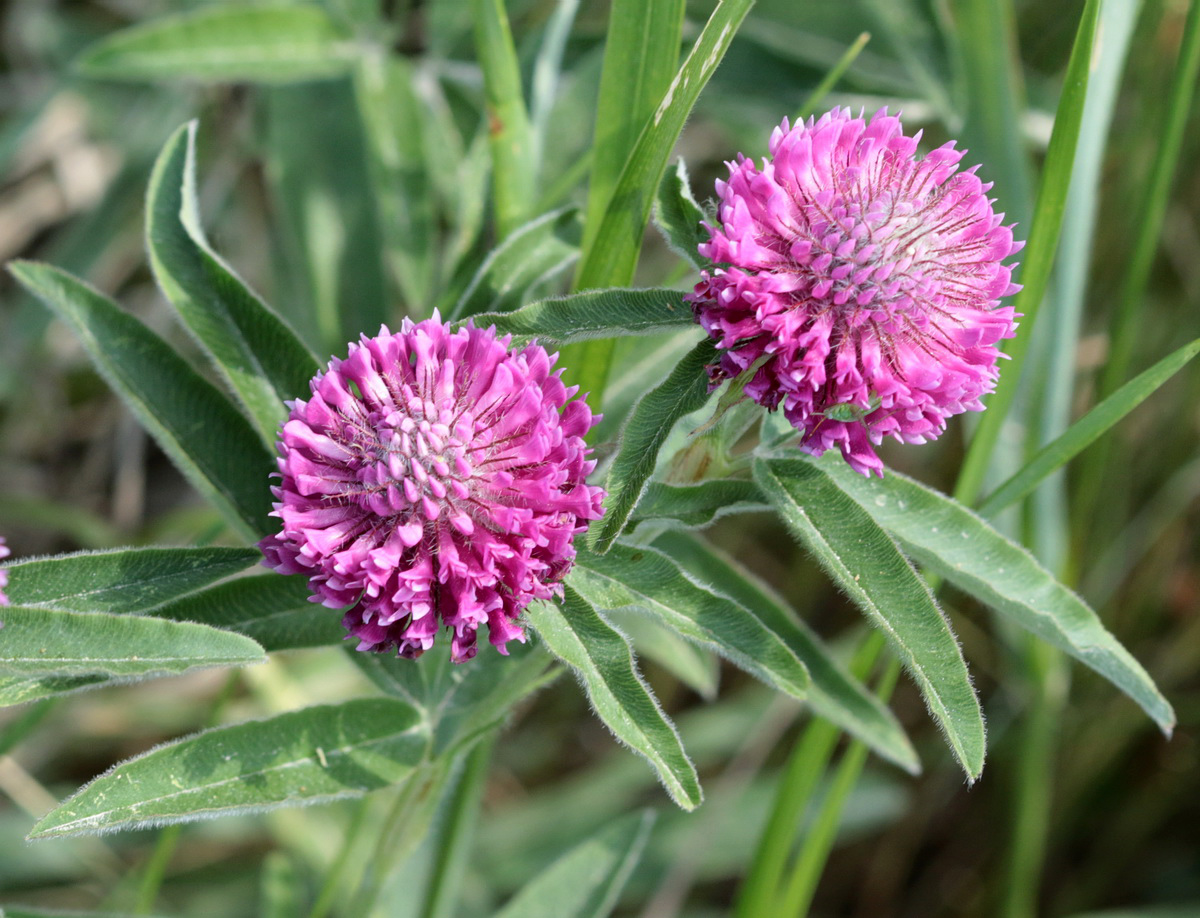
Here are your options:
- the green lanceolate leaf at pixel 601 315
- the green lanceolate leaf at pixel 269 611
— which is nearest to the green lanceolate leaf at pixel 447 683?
the green lanceolate leaf at pixel 269 611

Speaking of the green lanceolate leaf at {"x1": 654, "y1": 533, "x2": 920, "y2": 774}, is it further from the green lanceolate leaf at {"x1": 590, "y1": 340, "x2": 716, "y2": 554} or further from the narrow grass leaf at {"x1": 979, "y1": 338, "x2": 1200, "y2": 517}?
the green lanceolate leaf at {"x1": 590, "y1": 340, "x2": 716, "y2": 554}

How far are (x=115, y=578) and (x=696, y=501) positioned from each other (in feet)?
3.13

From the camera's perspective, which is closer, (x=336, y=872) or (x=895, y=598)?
(x=895, y=598)

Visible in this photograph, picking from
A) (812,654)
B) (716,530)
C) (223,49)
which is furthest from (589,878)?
(223,49)

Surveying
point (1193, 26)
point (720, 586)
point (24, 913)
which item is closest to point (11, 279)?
point (24, 913)

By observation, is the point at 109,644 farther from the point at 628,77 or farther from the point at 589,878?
the point at 589,878

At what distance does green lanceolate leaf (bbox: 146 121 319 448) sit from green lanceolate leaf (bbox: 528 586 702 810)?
0.69 metres

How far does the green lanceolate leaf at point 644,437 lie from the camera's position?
166 cm

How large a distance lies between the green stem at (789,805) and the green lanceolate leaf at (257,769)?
3.25 feet

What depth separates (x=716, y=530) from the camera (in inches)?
174

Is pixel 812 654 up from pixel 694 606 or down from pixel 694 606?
down

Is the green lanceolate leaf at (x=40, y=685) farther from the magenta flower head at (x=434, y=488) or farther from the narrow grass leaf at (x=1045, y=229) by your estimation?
the narrow grass leaf at (x=1045, y=229)

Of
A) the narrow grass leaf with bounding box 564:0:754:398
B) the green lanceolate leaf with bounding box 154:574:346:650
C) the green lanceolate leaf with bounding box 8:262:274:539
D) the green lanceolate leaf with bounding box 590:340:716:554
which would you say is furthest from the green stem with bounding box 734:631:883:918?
the green lanceolate leaf with bounding box 8:262:274:539

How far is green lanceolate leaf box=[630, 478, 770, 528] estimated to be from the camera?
1.86m
